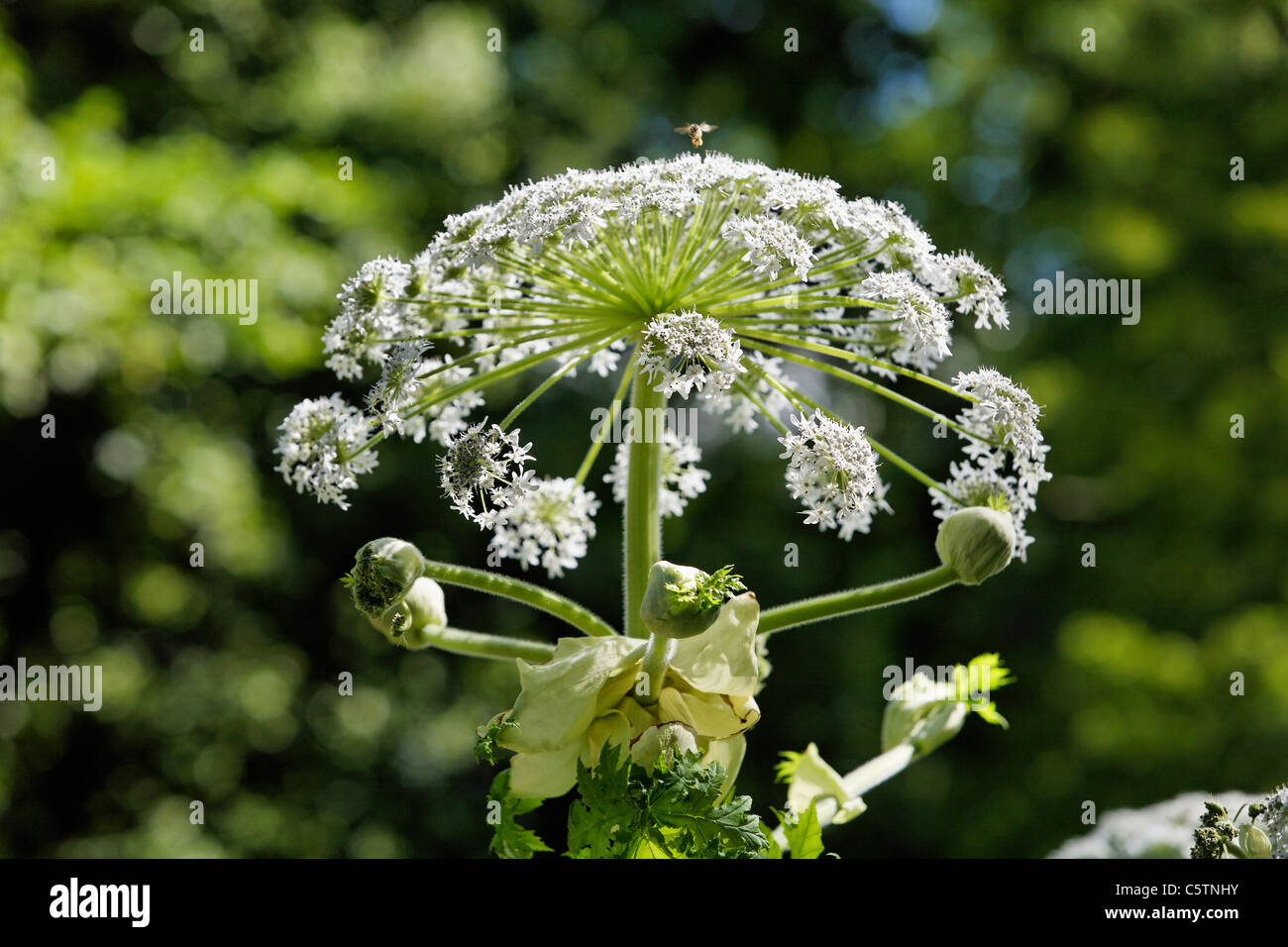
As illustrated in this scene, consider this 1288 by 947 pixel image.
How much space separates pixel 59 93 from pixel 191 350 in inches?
83.6

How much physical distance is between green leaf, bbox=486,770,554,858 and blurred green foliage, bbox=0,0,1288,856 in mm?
4659

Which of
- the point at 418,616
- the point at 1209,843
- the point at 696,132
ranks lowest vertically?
the point at 1209,843

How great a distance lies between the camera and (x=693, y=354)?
1.12 meters

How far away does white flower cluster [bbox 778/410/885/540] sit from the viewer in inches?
44.6

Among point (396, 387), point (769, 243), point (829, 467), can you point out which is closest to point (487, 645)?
point (396, 387)

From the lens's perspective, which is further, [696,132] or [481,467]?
[696,132]

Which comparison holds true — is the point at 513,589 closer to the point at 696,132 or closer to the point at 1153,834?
the point at 696,132

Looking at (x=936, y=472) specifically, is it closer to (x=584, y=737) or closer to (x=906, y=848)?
(x=906, y=848)

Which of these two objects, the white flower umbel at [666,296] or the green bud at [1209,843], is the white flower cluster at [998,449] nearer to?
the white flower umbel at [666,296]

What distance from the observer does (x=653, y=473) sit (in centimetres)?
129

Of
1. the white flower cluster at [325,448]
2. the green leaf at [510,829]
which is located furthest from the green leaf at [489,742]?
the white flower cluster at [325,448]

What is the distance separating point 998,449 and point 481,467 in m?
0.60

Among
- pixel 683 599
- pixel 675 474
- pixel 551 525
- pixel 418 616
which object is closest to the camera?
pixel 683 599

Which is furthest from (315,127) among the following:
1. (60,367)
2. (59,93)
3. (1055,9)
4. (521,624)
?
(1055,9)
